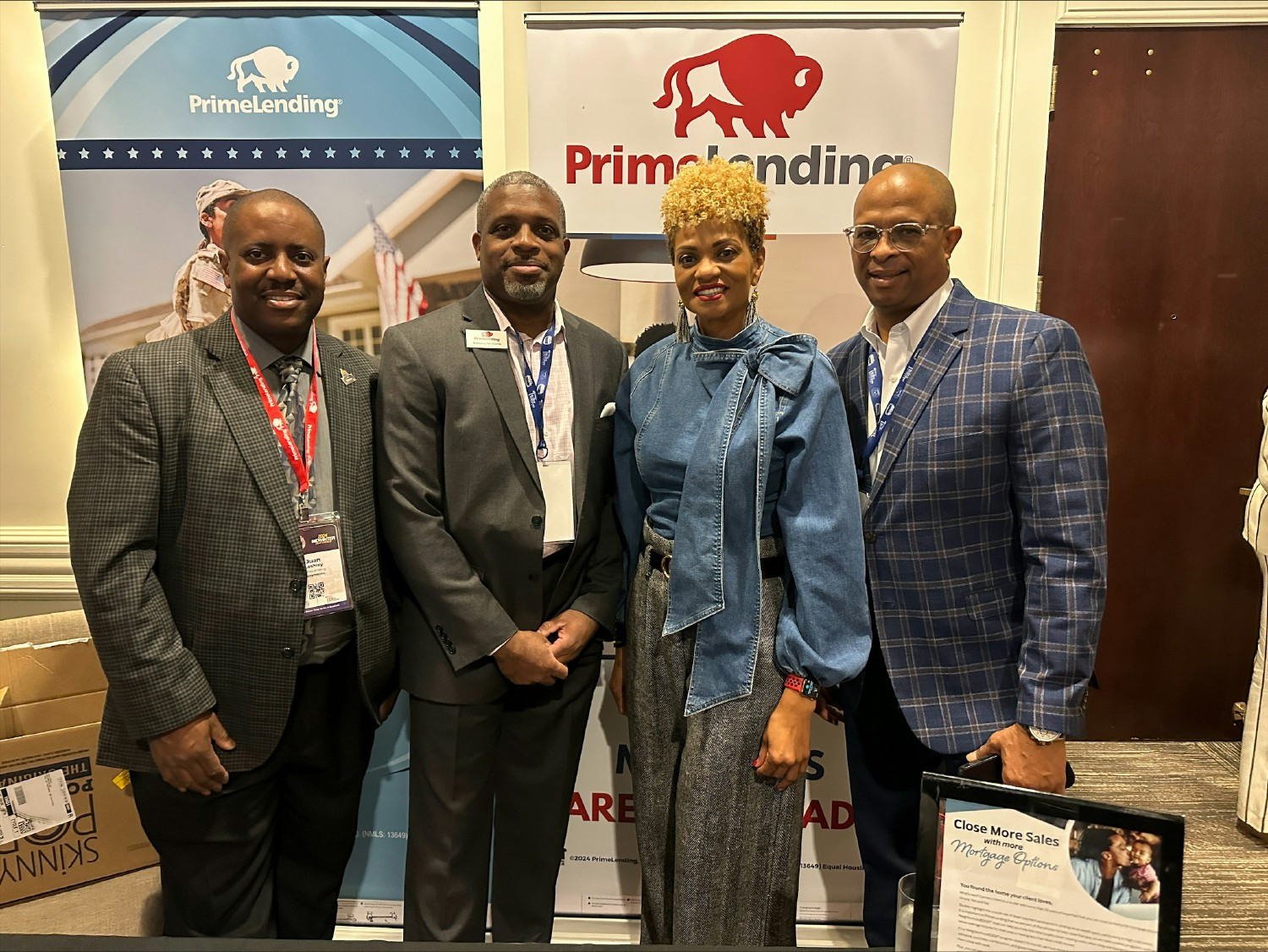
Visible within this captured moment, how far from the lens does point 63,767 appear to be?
2076 mm

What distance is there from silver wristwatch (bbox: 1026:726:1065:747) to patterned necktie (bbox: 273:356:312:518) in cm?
159

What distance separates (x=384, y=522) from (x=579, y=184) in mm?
1229

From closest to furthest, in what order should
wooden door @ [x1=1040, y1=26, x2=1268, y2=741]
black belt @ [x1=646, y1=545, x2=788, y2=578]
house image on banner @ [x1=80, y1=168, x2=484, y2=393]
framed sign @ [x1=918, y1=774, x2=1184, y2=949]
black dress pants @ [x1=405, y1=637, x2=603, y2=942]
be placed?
1. framed sign @ [x1=918, y1=774, x2=1184, y2=949]
2. black belt @ [x1=646, y1=545, x2=788, y2=578]
3. black dress pants @ [x1=405, y1=637, x2=603, y2=942]
4. house image on banner @ [x1=80, y1=168, x2=484, y2=393]
5. wooden door @ [x1=1040, y1=26, x2=1268, y2=741]

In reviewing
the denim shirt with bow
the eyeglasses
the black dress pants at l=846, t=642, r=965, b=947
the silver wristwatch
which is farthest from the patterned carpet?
the eyeglasses

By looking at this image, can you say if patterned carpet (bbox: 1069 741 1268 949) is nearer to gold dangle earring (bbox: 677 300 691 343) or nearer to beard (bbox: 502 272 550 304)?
gold dangle earring (bbox: 677 300 691 343)

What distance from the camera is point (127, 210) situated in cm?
254

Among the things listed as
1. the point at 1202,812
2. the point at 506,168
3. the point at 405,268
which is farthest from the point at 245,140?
the point at 1202,812

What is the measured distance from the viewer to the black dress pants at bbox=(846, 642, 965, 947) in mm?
1884

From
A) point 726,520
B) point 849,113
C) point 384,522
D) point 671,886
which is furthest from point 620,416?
point 849,113

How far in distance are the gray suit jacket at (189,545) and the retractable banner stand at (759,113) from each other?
1.21 m

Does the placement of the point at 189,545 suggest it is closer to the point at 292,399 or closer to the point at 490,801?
the point at 292,399

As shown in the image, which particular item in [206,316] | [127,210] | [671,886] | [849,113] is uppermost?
[849,113]

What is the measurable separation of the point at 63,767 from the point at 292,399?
1.16 meters

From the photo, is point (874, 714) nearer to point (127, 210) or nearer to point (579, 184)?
point (579, 184)
